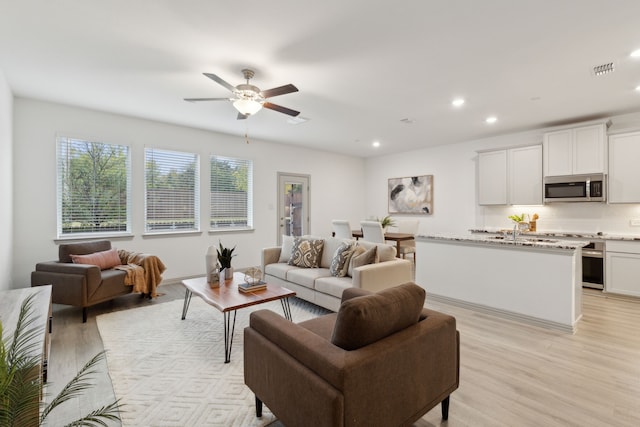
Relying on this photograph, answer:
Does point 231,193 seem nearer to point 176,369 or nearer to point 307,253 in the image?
point 307,253

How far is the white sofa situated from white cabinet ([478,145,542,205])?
310 cm

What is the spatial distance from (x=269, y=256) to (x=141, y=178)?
2.44 metres

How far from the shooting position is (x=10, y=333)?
1.82 metres

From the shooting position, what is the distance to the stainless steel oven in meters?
4.50

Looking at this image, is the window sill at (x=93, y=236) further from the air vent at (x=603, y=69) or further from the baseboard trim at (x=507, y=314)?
the air vent at (x=603, y=69)

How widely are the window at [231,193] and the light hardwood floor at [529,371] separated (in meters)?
2.55

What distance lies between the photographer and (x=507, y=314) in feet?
11.5

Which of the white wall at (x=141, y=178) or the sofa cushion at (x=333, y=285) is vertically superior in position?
the white wall at (x=141, y=178)

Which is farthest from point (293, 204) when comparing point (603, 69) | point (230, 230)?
point (603, 69)

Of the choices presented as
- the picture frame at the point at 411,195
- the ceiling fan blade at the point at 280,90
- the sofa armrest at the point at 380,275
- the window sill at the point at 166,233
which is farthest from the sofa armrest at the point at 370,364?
the picture frame at the point at 411,195

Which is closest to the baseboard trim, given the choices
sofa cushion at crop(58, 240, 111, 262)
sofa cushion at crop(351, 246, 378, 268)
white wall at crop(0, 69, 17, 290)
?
sofa cushion at crop(351, 246, 378, 268)

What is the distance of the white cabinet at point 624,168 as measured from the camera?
4.28 m

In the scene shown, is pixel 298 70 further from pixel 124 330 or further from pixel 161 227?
pixel 161 227

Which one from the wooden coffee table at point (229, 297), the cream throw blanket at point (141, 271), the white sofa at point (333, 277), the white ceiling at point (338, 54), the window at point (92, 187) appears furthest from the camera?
the window at point (92, 187)
